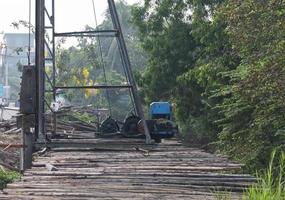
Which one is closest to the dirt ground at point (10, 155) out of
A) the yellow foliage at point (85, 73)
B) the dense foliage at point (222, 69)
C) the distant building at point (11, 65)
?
the dense foliage at point (222, 69)

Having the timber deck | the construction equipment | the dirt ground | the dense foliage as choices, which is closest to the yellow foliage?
the dense foliage

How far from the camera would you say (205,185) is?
6.52 metres

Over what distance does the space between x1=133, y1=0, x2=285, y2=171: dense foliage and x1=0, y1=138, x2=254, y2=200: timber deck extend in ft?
6.36

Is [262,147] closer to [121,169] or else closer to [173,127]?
[173,127]

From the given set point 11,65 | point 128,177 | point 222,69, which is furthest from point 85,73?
point 11,65

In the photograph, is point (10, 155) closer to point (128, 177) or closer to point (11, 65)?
point (128, 177)

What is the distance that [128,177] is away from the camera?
6898mm

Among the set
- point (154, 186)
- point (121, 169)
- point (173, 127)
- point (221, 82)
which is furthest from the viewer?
point (221, 82)

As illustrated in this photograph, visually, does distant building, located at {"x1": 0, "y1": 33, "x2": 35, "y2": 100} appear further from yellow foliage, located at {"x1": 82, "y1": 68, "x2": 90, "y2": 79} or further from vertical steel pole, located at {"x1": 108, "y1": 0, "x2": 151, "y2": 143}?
vertical steel pole, located at {"x1": 108, "y1": 0, "x2": 151, "y2": 143}

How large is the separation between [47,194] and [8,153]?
8.59 m

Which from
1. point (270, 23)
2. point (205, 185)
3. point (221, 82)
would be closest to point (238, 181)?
point (205, 185)

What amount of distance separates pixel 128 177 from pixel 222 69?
832 cm

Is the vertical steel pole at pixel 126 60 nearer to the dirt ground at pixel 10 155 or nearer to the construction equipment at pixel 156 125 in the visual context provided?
the construction equipment at pixel 156 125

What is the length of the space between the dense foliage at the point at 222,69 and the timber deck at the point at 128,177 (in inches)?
76.3
